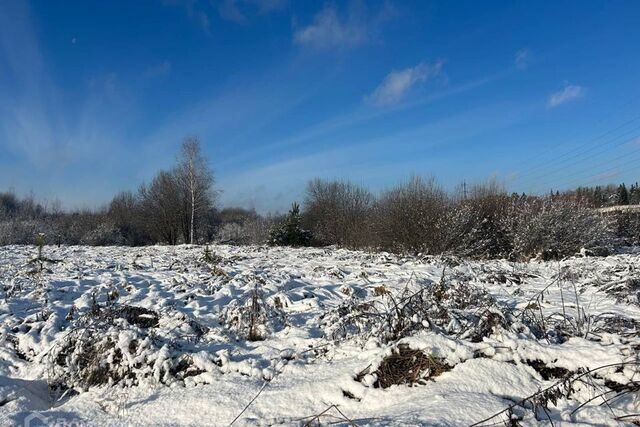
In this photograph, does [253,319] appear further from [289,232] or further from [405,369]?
[289,232]

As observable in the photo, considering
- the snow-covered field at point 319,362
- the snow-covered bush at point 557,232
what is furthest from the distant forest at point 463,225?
the snow-covered field at point 319,362

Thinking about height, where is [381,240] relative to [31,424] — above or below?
above

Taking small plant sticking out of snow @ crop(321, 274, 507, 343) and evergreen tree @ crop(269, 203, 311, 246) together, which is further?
evergreen tree @ crop(269, 203, 311, 246)

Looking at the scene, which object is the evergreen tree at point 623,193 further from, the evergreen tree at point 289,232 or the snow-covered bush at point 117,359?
the snow-covered bush at point 117,359

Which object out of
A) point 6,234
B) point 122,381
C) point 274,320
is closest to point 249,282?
point 274,320

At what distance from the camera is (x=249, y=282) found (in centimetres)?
644

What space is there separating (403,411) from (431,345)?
26.7 inches

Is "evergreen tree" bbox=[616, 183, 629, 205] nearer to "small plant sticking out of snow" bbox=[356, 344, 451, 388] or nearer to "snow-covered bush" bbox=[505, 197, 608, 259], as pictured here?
"snow-covered bush" bbox=[505, 197, 608, 259]

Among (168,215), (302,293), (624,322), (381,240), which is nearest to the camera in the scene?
(624,322)

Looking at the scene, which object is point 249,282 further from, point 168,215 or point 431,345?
point 168,215

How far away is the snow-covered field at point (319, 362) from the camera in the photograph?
8.37ft

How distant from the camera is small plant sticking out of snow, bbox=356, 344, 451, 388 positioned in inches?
115

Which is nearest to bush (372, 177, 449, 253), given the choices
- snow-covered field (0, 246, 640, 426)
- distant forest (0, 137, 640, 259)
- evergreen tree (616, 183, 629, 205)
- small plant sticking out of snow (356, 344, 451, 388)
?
distant forest (0, 137, 640, 259)

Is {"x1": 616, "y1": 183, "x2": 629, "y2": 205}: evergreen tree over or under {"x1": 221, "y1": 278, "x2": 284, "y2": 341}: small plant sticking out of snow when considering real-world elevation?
over
